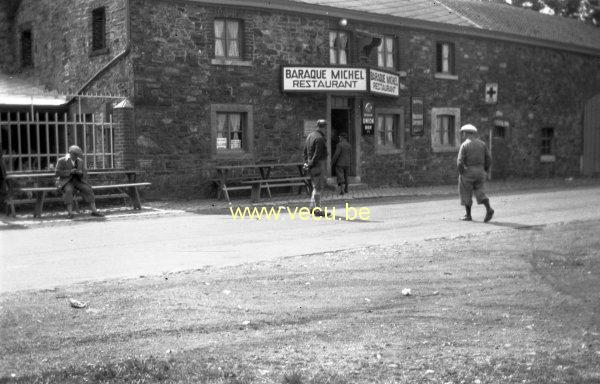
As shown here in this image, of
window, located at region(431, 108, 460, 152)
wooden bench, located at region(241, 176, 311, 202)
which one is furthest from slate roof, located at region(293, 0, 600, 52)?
wooden bench, located at region(241, 176, 311, 202)

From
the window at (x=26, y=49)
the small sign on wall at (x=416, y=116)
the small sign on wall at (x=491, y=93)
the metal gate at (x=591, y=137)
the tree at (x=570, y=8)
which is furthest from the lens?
the tree at (x=570, y=8)

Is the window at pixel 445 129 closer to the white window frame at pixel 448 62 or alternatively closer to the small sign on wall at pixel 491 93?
the white window frame at pixel 448 62

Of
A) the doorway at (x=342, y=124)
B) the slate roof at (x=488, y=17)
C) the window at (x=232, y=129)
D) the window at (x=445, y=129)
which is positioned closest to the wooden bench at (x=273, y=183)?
the window at (x=232, y=129)

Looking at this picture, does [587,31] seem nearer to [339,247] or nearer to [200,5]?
[200,5]

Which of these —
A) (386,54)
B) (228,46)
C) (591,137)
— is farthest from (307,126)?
(591,137)

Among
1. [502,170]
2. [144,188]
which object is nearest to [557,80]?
[502,170]

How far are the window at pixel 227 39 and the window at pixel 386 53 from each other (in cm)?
530

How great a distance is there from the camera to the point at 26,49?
25.3m

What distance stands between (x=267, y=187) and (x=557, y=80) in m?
16.7

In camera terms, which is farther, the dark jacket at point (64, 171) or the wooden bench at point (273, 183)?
the wooden bench at point (273, 183)

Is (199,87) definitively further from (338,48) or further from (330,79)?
(338,48)

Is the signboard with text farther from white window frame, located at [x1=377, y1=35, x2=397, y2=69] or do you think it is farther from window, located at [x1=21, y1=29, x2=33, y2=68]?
window, located at [x1=21, y1=29, x2=33, y2=68]

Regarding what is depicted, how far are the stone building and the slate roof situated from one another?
122 mm

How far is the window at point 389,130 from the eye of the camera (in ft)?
81.0
